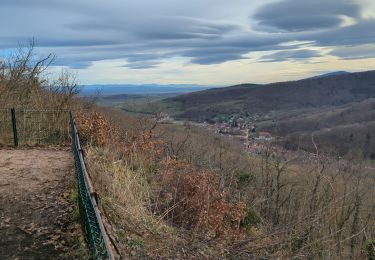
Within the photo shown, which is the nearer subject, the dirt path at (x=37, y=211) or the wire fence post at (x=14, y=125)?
the dirt path at (x=37, y=211)

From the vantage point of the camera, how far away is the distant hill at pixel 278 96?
13075cm

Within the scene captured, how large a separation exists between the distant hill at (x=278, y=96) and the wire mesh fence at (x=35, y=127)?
326 feet

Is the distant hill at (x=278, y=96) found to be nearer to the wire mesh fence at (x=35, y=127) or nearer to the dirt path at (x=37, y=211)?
the wire mesh fence at (x=35, y=127)

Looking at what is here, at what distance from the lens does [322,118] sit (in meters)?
115

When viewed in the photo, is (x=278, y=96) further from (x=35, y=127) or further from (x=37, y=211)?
(x=37, y=211)

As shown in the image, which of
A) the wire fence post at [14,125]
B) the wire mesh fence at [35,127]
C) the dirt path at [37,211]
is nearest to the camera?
the dirt path at [37,211]

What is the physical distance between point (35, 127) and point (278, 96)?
147 m

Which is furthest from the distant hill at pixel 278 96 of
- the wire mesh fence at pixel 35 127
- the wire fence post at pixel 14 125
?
the wire fence post at pixel 14 125

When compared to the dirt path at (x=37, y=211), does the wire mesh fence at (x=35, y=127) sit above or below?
above

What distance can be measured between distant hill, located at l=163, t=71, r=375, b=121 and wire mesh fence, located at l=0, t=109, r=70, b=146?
326 feet

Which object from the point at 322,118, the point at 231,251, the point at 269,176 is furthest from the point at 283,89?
the point at 231,251

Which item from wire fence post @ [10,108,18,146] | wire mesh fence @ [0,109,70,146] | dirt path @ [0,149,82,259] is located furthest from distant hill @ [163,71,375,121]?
dirt path @ [0,149,82,259]

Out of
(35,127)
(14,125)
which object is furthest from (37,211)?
(35,127)

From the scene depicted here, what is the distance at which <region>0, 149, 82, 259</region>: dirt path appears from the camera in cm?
568
